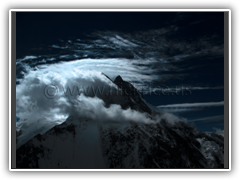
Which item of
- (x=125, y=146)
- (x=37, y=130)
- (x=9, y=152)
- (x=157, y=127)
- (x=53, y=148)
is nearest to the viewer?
(x=9, y=152)

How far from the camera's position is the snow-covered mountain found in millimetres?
133250

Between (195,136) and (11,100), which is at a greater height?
(11,100)

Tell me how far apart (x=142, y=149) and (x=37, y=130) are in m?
96.8

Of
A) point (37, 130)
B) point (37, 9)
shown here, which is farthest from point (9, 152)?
point (37, 130)

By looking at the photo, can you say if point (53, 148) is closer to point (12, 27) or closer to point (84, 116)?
point (84, 116)

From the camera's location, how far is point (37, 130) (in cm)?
11750

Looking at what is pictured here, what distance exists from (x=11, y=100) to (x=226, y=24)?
16689 millimetres

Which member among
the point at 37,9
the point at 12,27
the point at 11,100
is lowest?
the point at 11,100

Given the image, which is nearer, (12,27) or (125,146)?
(12,27)

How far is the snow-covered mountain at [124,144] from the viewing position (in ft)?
437

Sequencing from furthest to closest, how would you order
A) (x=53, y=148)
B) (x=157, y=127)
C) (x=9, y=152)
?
1. (x=157, y=127)
2. (x=53, y=148)
3. (x=9, y=152)

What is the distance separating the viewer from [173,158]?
14975 centimetres

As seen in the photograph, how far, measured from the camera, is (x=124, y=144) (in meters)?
166
